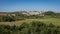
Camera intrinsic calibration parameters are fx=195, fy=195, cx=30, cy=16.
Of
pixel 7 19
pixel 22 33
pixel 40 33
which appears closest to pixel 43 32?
pixel 40 33

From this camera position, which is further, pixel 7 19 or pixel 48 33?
pixel 7 19

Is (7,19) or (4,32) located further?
(7,19)

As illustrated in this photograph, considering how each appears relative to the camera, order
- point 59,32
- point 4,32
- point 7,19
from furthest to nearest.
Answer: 1. point 7,19
2. point 4,32
3. point 59,32

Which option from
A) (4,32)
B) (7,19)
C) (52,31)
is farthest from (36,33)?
(7,19)

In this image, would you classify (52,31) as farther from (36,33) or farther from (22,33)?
(22,33)

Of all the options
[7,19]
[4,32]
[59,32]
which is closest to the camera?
[59,32]

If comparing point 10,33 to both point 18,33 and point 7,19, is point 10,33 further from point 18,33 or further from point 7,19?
point 7,19

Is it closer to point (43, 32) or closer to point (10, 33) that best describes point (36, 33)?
point (43, 32)

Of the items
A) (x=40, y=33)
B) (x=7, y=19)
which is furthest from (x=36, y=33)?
(x=7, y=19)
